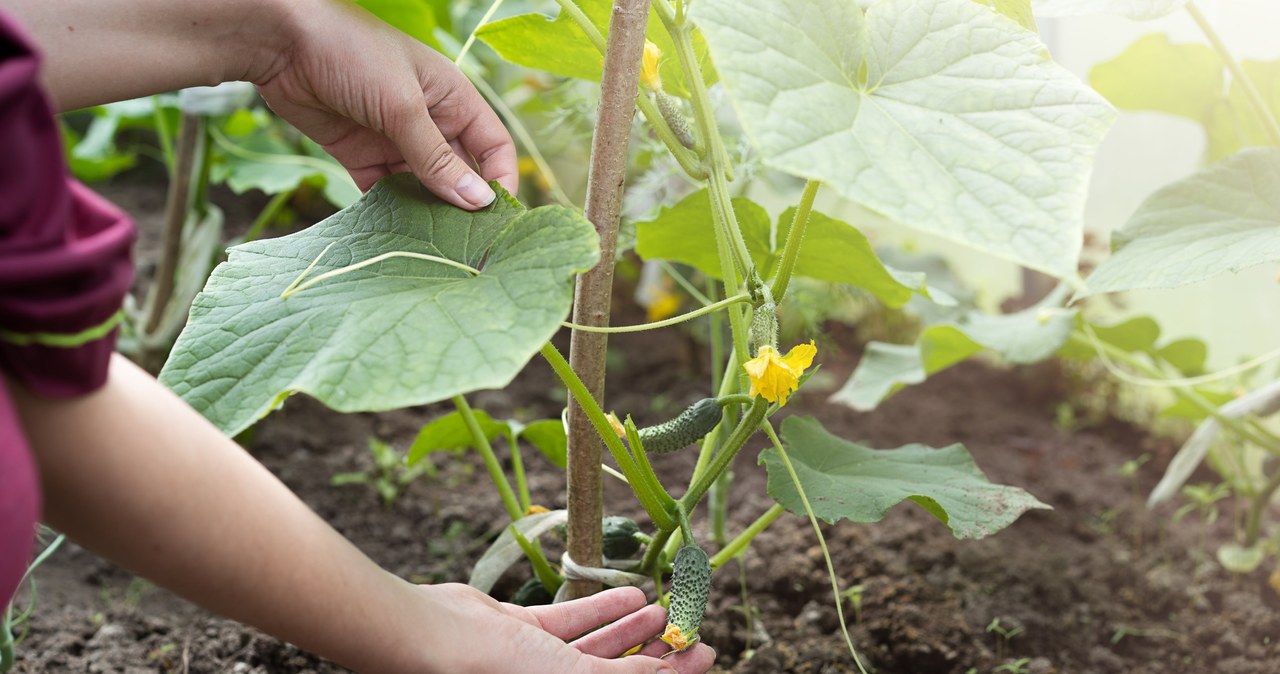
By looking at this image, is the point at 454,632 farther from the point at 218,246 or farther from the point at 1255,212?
the point at 218,246

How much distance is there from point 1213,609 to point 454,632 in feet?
3.76

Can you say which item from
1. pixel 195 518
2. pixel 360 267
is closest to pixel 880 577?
pixel 360 267

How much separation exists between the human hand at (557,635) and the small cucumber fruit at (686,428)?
167 millimetres

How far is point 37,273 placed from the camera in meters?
0.48

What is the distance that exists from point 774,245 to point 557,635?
1.76ft

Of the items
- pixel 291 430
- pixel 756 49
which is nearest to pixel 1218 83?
pixel 756 49

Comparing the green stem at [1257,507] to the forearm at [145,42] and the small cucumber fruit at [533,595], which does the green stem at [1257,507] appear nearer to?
the small cucumber fruit at [533,595]

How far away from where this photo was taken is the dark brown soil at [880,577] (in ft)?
3.92

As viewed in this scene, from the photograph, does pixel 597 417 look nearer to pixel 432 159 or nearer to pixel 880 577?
pixel 432 159

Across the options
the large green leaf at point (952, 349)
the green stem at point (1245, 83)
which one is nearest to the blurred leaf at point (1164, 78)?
the green stem at point (1245, 83)

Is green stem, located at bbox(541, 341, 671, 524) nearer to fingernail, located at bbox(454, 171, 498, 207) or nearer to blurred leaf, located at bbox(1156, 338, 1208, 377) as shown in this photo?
fingernail, located at bbox(454, 171, 498, 207)

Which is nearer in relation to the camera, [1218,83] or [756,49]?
[756,49]

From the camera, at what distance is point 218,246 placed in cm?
184

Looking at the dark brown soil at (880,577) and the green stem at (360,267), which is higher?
the green stem at (360,267)
